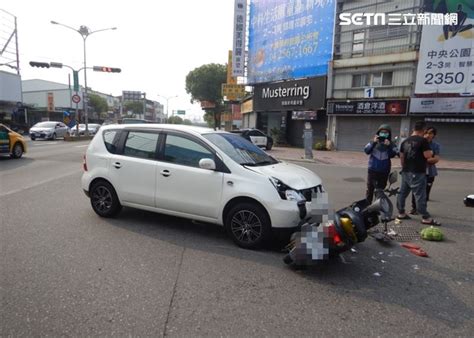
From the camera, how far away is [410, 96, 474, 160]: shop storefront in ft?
58.7

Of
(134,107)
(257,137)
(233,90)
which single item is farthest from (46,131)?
(134,107)

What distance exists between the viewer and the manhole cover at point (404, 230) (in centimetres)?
506

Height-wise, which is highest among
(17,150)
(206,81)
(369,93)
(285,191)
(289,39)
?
(206,81)

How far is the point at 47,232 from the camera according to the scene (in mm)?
4789

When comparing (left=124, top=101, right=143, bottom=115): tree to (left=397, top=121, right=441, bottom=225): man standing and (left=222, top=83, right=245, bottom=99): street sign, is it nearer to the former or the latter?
(left=222, top=83, right=245, bottom=99): street sign

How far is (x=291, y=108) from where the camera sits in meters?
25.0

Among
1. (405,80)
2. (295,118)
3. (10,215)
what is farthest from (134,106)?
(10,215)

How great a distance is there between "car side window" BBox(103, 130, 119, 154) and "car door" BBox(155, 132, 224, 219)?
40.2 inches

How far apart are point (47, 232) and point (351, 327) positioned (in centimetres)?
433

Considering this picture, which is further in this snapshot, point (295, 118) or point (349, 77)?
point (295, 118)

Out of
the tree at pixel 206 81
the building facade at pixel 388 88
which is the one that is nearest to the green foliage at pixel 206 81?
the tree at pixel 206 81

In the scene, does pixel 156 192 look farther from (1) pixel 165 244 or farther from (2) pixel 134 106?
(2) pixel 134 106

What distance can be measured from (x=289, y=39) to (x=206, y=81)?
3112 cm

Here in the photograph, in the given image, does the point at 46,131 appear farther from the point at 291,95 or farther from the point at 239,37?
the point at 291,95
